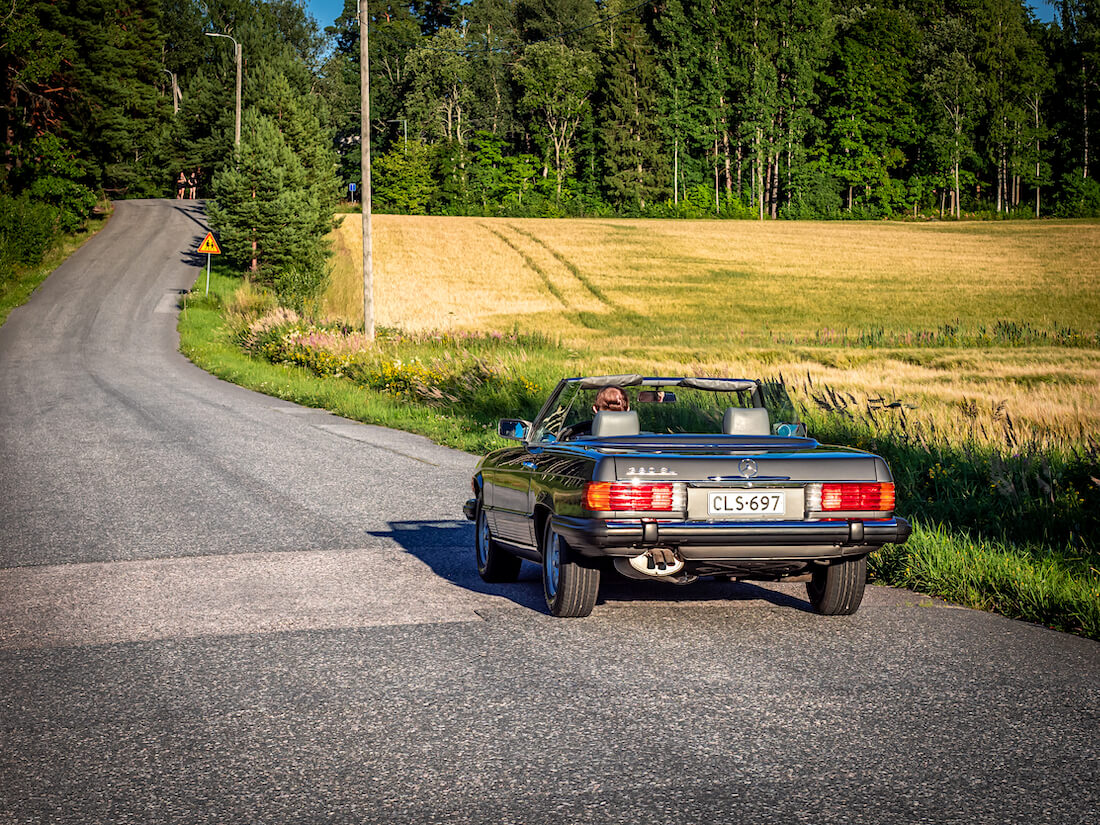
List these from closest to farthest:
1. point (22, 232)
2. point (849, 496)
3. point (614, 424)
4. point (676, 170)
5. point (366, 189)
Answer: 1. point (849, 496)
2. point (614, 424)
3. point (366, 189)
4. point (22, 232)
5. point (676, 170)

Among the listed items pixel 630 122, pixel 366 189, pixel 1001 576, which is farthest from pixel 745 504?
pixel 630 122

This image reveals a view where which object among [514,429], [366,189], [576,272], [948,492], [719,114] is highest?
[719,114]

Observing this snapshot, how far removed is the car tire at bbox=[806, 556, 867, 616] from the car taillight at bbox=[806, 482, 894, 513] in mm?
425

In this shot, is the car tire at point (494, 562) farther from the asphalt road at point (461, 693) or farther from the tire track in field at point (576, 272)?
the tire track in field at point (576, 272)

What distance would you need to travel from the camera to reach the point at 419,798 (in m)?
3.97

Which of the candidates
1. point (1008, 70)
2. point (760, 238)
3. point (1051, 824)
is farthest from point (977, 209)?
point (1051, 824)

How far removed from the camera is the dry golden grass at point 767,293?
27.1 metres

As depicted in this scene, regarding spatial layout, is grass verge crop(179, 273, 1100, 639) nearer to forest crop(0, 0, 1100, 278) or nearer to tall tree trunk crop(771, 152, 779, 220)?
forest crop(0, 0, 1100, 278)

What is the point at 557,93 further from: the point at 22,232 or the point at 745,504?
the point at 745,504

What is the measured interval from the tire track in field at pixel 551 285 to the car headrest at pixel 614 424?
39.9 metres

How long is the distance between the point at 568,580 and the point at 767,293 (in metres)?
50.7

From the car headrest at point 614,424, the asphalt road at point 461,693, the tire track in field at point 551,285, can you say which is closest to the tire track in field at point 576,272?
the tire track in field at point 551,285

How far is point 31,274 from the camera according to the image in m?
52.0

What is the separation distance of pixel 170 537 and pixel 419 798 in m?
6.26
